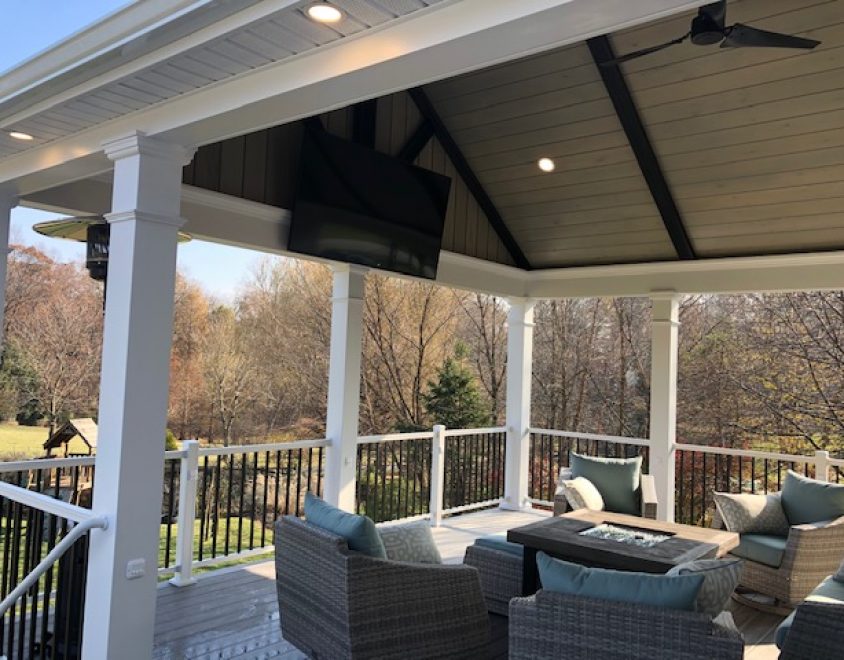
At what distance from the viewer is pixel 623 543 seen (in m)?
4.10

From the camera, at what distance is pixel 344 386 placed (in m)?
5.81

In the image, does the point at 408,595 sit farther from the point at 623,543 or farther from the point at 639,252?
the point at 639,252

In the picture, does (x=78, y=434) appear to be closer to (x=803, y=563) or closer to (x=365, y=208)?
(x=365, y=208)

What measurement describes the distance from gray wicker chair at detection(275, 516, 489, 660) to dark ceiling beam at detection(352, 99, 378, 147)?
11.8ft

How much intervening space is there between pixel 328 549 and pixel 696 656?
157 cm

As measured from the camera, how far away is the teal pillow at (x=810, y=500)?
486cm

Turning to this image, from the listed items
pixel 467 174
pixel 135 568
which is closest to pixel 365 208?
pixel 467 174

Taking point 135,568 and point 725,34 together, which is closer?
point 135,568

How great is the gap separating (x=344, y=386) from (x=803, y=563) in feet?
11.7

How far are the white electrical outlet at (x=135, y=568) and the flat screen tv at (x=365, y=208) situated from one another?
2880 mm

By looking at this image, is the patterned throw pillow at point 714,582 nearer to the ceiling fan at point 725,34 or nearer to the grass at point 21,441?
the ceiling fan at point 725,34

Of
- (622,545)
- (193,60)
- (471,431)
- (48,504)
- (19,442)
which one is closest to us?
(193,60)

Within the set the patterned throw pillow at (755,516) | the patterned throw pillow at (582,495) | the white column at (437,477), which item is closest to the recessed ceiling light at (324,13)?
the patterned throw pillow at (582,495)

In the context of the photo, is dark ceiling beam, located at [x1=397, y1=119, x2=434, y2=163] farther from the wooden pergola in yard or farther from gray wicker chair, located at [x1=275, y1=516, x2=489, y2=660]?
gray wicker chair, located at [x1=275, y1=516, x2=489, y2=660]
